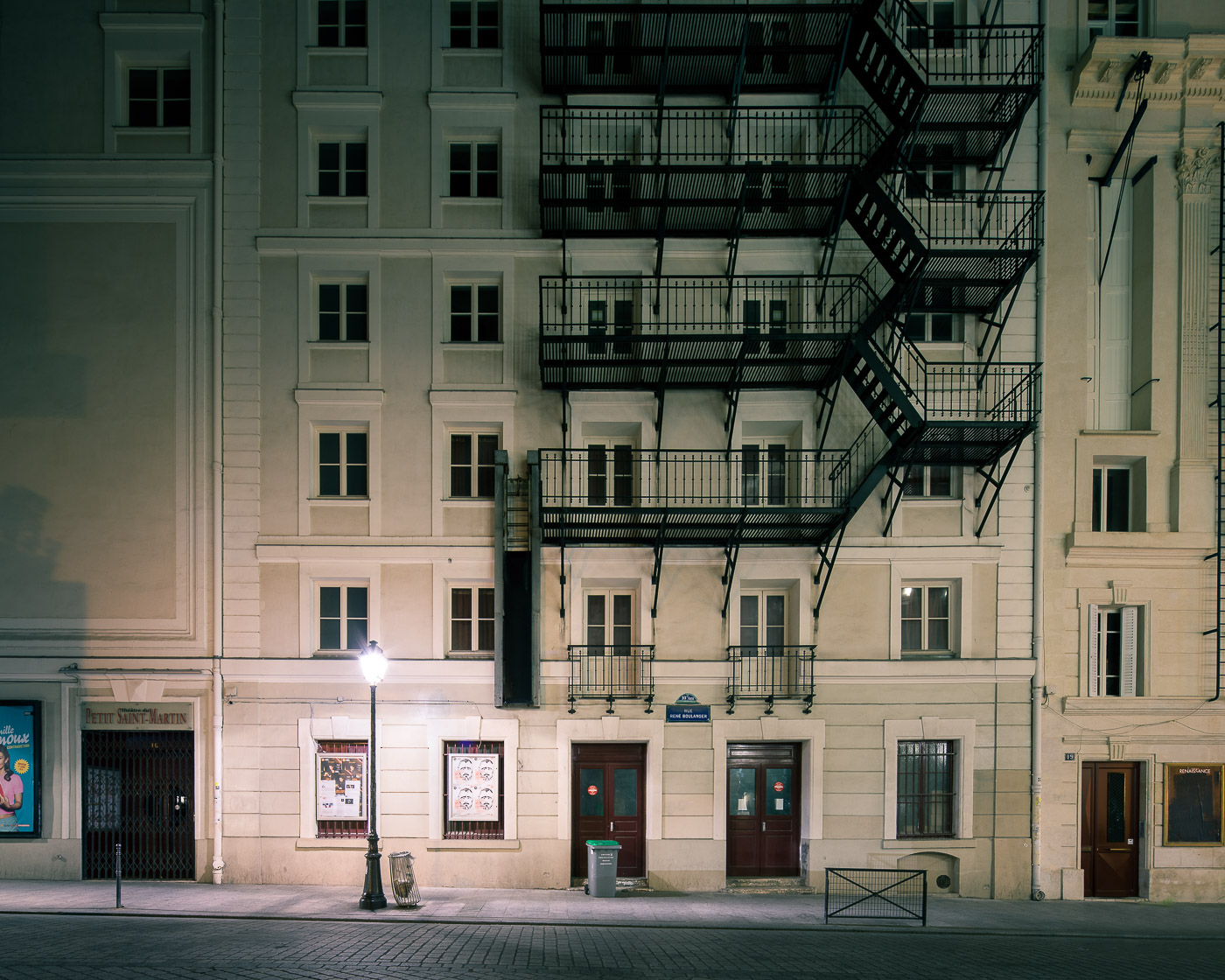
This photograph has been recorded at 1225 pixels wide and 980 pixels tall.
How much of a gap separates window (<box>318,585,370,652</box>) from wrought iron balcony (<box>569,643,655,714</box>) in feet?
14.8

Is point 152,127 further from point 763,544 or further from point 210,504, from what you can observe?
point 763,544

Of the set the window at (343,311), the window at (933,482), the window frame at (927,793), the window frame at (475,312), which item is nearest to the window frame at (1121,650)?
the window frame at (927,793)

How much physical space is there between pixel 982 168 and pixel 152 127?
17668 mm

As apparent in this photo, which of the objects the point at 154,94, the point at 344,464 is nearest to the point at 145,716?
the point at 344,464

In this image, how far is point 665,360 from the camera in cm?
1477

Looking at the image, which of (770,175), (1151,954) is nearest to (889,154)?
(770,175)

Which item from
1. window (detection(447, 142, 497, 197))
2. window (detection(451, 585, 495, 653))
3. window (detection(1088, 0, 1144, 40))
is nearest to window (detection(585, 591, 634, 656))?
window (detection(451, 585, 495, 653))

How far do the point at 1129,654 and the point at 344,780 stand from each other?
1684 cm

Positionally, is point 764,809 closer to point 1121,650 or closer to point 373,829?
point 373,829

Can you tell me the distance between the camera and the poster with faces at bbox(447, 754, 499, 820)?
15.5 m

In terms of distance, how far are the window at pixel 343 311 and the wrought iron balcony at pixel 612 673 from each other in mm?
8174

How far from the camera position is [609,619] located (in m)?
16.0

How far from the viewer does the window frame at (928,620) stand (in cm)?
1603

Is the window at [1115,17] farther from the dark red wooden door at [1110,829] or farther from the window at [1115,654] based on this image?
the dark red wooden door at [1110,829]
